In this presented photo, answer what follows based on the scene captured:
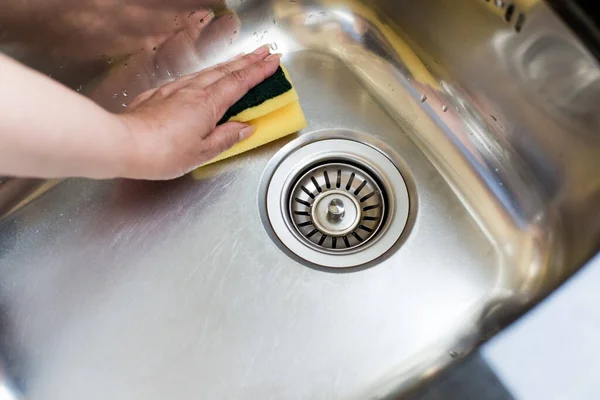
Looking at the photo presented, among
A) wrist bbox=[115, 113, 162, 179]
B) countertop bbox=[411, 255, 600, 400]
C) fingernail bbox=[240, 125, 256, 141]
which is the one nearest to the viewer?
countertop bbox=[411, 255, 600, 400]

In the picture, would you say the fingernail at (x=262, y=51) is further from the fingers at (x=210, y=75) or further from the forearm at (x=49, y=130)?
the forearm at (x=49, y=130)

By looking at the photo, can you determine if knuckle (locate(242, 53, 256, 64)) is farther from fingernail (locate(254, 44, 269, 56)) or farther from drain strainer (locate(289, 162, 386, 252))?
drain strainer (locate(289, 162, 386, 252))

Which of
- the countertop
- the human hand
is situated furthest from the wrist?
the countertop

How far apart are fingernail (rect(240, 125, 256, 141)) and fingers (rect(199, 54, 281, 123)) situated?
0.09 ft

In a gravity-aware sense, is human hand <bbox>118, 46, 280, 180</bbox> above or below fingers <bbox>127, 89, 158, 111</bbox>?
below

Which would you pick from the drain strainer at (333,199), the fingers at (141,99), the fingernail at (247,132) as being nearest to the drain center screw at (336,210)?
the drain strainer at (333,199)

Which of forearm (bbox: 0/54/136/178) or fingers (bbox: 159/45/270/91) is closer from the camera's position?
forearm (bbox: 0/54/136/178)

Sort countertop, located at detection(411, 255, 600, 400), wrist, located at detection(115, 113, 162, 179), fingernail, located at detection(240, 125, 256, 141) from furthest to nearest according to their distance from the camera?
fingernail, located at detection(240, 125, 256, 141), wrist, located at detection(115, 113, 162, 179), countertop, located at detection(411, 255, 600, 400)

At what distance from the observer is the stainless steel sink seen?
0.51m

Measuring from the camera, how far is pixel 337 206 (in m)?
0.59

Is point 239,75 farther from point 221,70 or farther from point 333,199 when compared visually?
point 333,199

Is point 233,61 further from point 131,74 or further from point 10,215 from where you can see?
point 10,215

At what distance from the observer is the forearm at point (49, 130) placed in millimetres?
385

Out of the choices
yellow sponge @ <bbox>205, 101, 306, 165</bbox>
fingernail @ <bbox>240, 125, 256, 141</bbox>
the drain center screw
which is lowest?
the drain center screw
